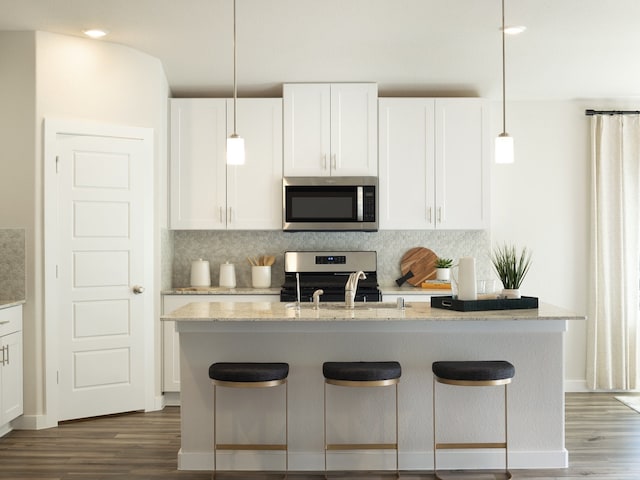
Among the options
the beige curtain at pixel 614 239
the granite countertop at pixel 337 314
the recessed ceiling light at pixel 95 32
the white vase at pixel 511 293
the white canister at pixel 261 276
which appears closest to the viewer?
the granite countertop at pixel 337 314

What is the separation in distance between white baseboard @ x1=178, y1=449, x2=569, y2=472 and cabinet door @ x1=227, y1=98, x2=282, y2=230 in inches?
88.9

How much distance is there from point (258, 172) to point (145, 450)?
93.0 inches

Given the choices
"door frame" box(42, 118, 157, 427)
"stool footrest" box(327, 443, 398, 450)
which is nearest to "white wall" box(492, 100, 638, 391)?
"stool footrest" box(327, 443, 398, 450)

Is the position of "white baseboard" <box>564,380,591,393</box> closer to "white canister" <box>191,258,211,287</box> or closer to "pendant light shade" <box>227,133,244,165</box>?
"white canister" <box>191,258,211,287</box>

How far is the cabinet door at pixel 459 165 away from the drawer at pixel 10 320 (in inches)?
124

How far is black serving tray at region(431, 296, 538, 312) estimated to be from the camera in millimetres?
3719

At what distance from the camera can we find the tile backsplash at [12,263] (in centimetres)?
459

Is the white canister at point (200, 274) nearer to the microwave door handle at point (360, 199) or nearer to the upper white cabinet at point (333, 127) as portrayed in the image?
the upper white cabinet at point (333, 127)

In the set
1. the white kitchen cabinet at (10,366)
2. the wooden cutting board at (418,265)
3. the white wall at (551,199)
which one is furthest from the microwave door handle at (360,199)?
the white kitchen cabinet at (10,366)

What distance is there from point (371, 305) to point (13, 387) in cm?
232

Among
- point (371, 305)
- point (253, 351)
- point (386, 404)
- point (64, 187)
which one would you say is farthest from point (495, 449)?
point (64, 187)

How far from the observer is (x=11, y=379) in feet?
14.4

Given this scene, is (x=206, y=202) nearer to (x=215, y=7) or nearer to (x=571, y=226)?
(x=215, y=7)

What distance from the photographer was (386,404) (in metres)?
3.76
